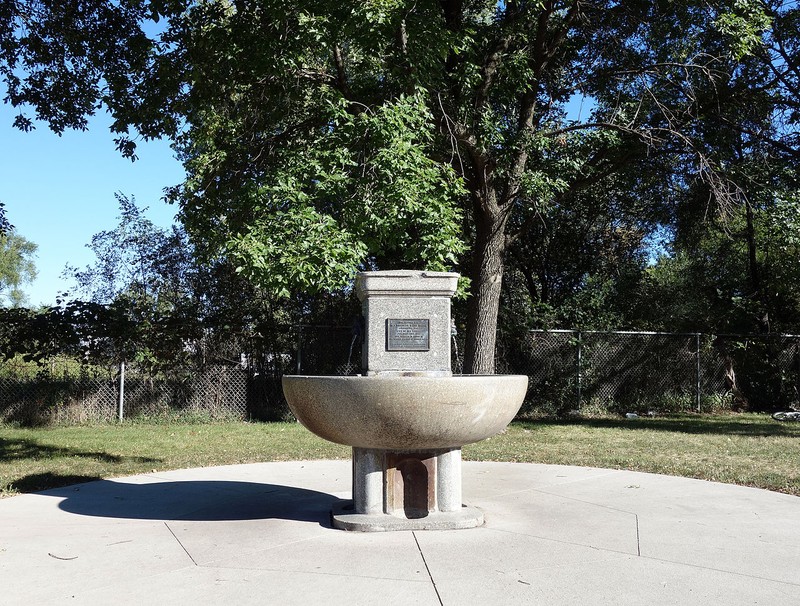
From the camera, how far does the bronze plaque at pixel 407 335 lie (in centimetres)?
618

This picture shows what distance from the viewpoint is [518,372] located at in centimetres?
1714

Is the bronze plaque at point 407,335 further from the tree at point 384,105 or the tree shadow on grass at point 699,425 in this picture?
the tree shadow on grass at point 699,425

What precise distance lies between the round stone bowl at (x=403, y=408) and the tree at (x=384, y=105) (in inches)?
226

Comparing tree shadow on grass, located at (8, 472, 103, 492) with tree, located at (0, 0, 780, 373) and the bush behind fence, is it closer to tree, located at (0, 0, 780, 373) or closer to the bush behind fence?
tree, located at (0, 0, 780, 373)

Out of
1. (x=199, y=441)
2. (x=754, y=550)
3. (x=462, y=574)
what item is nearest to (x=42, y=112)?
(x=199, y=441)

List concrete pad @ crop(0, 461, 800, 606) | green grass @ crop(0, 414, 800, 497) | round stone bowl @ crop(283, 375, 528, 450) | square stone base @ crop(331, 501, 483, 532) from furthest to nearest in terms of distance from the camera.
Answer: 1. green grass @ crop(0, 414, 800, 497)
2. square stone base @ crop(331, 501, 483, 532)
3. round stone bowl @ crop(283, 375, 528, 450)
4. concrete pad @ crop(0, 461, 800, 606)

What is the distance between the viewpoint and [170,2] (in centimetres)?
1106

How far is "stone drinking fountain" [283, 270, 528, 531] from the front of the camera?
17.3 feet

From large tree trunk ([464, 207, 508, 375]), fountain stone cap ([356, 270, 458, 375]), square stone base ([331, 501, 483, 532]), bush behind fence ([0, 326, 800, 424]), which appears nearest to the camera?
square stone base ([331, 501, 483, 532])

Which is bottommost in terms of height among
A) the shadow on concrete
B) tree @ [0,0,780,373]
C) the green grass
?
the green grass

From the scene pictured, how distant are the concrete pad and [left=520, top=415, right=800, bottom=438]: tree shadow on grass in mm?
7118

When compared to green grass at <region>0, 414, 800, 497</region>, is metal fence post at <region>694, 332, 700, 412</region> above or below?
above

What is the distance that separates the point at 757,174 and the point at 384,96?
795cm

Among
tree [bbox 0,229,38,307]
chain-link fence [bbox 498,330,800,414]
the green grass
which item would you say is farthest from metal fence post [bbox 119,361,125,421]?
tree [bbox 0,229,38,307]
